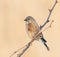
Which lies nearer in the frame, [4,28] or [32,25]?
[32,25]

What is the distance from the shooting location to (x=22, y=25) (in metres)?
2.91

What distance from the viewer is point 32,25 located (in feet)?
6.23

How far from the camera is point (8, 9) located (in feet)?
9.39

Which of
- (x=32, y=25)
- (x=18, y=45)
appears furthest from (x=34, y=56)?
(x=32, y=25)

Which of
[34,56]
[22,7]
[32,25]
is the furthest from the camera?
[22,7]

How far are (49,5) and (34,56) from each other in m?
0.50

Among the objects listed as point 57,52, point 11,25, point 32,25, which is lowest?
point 57,52

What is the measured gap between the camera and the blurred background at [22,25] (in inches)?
108

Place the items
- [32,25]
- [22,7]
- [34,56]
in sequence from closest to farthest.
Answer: [32,25]
[34,56]
[22,7]

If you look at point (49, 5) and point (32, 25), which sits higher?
point (32, 25)

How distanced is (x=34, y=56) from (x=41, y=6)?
0.48 metres

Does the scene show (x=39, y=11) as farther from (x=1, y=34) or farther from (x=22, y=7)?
(x=1, y=34)

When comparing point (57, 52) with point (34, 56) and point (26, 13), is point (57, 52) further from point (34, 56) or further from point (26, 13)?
point (26, 13)

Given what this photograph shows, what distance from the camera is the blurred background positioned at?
2.76m
